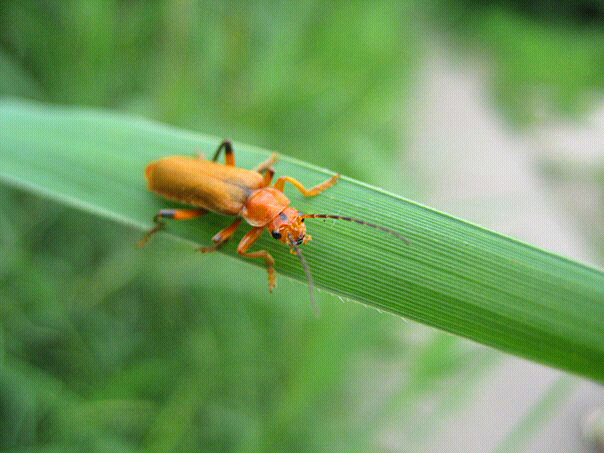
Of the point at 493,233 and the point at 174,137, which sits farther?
the point at 174,137

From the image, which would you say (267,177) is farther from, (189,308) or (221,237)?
(189,308)

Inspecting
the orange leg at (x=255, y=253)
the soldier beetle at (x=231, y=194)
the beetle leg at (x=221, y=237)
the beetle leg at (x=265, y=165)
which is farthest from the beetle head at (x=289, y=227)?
the beetle leg at (x=265, y=165)

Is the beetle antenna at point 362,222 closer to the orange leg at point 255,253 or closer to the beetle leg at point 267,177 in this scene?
the orange leg at point 255,253

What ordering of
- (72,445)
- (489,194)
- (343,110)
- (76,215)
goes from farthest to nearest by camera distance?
(489,194)
(343,110)
(76,215)
(72,445)

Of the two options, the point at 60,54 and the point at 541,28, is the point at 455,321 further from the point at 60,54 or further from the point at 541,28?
the point at 541,28

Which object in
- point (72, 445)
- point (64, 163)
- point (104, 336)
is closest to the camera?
point (64, 163)

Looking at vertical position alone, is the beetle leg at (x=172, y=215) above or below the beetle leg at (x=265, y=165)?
below

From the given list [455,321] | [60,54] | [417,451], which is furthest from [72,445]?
[60,54]

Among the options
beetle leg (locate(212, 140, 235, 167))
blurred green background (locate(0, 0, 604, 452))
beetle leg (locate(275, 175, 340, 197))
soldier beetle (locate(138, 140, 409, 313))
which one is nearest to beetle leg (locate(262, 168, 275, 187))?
soldier beetle (locate(138, 140, 409, 313))

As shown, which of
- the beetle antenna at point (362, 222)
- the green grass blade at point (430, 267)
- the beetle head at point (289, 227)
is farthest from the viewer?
the beetle head at point (289, 227)
